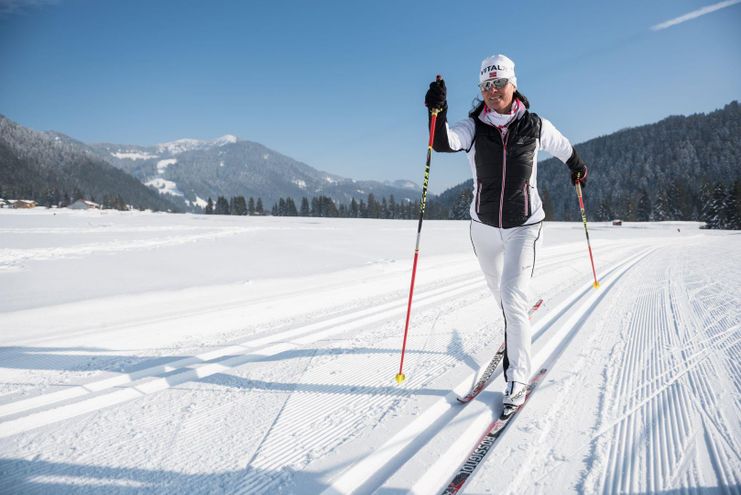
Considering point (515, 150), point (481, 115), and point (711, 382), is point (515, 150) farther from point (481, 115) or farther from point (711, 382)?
point (711, 382)

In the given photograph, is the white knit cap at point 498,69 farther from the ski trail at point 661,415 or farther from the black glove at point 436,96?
the ski trail at point 661,415

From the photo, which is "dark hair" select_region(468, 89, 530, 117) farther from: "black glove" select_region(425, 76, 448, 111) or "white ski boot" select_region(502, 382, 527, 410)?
"white ski boot" select_region(502, 382, 527, 410)

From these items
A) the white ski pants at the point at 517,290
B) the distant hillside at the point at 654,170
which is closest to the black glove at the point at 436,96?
the white ski pants at the point at 517,290

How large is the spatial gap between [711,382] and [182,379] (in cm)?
435

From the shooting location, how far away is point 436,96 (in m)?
2.86

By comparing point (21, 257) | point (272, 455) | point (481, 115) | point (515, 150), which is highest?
point (481, 115)

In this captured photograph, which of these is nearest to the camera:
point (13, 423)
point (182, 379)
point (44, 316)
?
point (13, 423)

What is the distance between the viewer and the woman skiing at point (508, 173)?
2.85m

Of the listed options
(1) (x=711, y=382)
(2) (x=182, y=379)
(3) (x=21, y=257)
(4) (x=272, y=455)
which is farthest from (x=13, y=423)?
(3) (x=21, y=257)

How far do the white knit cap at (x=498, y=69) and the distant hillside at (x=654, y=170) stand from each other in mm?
61335

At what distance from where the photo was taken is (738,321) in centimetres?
463

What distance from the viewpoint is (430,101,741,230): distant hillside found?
69275 millimetres

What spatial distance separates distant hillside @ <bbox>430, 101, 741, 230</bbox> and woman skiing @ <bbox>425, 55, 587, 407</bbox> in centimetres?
6120

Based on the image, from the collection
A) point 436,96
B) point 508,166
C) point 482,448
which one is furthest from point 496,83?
point 482,448
